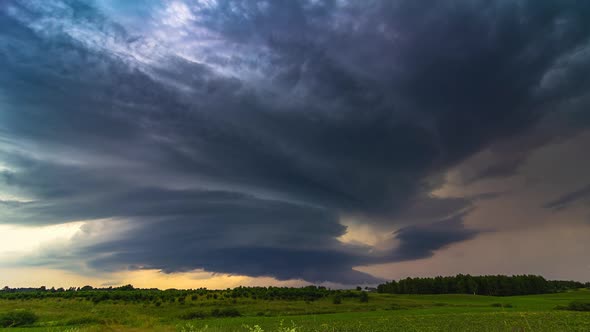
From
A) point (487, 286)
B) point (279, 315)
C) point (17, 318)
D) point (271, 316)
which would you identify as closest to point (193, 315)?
point (271, 316)

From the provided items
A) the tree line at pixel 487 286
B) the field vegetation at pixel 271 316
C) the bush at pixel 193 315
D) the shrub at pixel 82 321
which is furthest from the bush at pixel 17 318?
the tree line at pixel 487 286

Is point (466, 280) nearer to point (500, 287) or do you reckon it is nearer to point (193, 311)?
point (500, 287)

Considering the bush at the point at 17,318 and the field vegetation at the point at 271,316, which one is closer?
the field vegetation at the point at 271,316

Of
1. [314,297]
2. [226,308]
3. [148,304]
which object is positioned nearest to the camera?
[226,308]

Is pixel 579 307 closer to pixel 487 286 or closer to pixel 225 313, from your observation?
pixel 225 313

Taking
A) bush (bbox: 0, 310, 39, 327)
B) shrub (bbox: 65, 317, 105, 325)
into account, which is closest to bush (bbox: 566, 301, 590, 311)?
shrub (bbox: 65, 317, 105, 325)

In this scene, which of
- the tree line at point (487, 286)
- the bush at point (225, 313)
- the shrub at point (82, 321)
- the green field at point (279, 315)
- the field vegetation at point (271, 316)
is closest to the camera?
the field vegetation at point (271, 316)

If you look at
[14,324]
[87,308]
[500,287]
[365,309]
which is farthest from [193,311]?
[500,287]

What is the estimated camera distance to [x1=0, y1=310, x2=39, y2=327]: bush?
61.9m

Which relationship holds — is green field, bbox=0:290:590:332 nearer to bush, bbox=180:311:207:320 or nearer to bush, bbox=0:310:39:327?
bush, bbox=180:311:207:320

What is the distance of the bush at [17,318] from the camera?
61.9 m

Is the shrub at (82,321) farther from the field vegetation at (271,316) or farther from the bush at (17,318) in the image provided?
the bush at (17,318)

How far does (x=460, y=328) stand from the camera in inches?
1903

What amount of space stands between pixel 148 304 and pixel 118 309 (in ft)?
29.4
